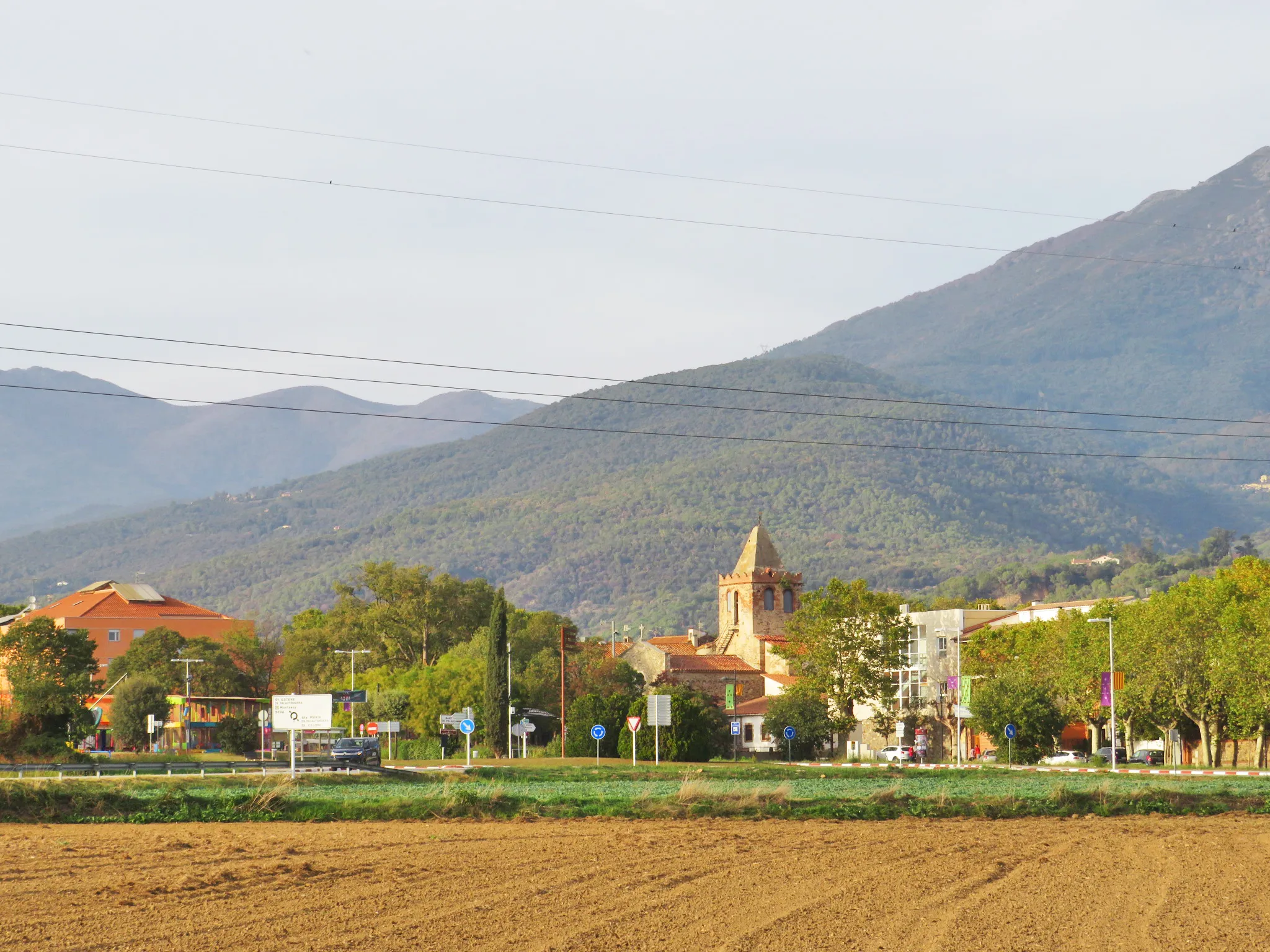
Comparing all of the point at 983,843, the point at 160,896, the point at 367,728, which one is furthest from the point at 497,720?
the point at 160,896

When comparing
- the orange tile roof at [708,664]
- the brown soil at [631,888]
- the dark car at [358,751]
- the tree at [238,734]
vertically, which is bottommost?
the tree at [238,734]

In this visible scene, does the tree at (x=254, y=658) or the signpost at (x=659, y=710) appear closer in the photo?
the signpost at (x=659, y=710)

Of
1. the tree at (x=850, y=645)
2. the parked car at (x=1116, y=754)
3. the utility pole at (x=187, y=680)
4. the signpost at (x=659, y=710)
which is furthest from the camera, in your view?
the utility pole at (x=187, y=680)

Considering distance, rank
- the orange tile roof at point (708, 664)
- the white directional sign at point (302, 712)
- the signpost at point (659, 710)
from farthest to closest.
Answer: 1. the orange tile roof at point (708, 664)
2. the signpost at point (659, 710)
3. the white directional sign at point (302, 712)

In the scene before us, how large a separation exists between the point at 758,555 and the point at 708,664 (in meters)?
13.7

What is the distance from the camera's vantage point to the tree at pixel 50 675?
59.8 m

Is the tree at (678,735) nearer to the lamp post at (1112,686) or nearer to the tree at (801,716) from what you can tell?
the tree at (801,716)

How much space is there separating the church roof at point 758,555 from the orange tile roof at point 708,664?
24.0 ft

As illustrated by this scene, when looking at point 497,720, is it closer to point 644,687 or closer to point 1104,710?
point 644,687

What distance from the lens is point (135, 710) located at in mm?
87062

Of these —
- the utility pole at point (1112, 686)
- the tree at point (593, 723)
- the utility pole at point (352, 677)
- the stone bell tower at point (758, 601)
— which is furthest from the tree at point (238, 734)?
the utility pole at point (1112, 686)

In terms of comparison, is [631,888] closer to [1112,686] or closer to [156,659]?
[1112,686]

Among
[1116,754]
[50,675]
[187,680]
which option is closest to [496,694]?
[50,675]

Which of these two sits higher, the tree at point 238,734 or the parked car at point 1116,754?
the tree at point 238,734
